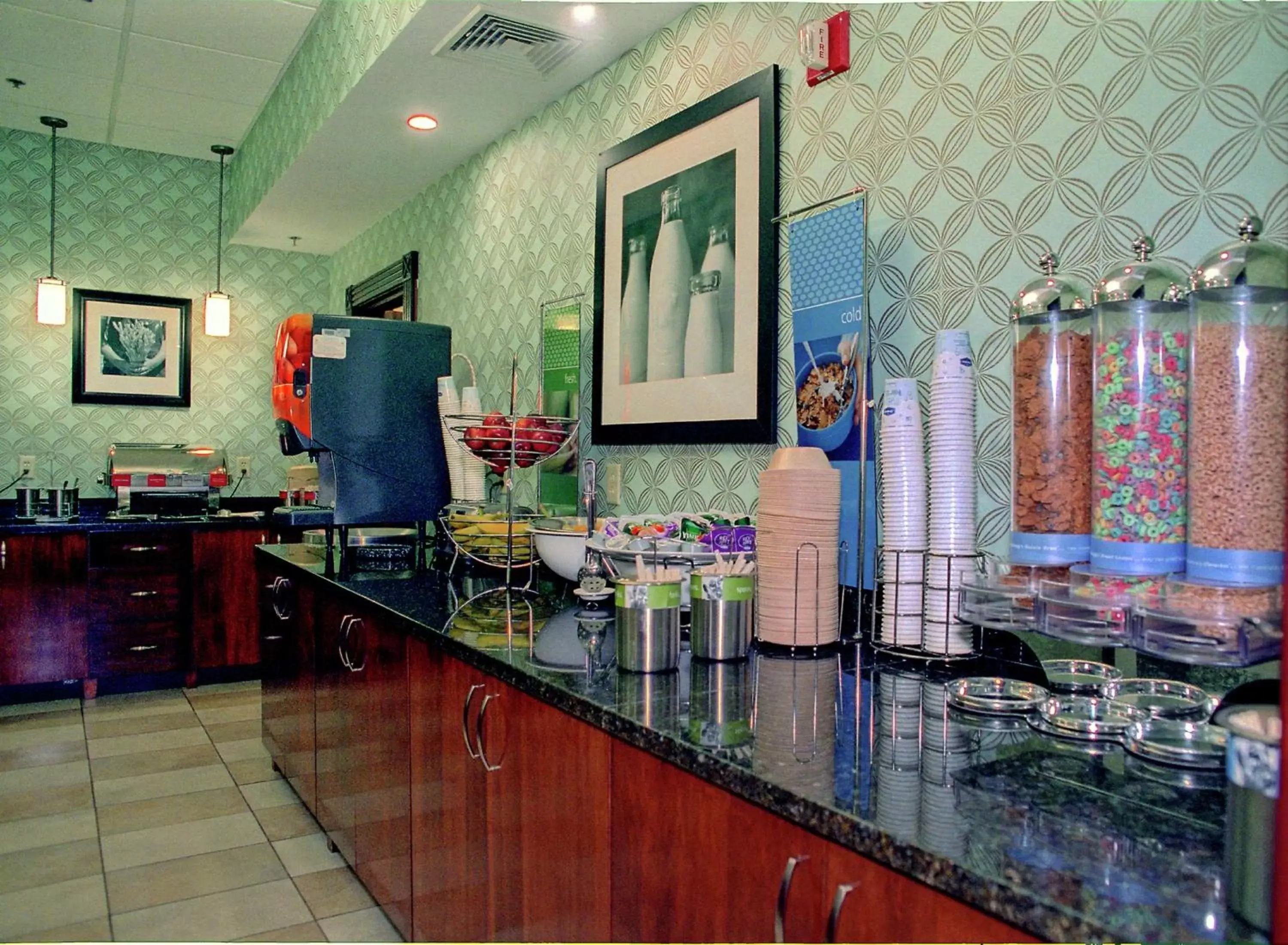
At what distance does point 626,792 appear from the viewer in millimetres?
1119

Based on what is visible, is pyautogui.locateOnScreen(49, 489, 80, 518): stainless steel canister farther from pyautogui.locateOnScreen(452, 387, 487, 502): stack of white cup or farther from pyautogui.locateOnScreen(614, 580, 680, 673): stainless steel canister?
pyautogui.locateOnScreen(614, 580, 680, 673): stainless steel canister

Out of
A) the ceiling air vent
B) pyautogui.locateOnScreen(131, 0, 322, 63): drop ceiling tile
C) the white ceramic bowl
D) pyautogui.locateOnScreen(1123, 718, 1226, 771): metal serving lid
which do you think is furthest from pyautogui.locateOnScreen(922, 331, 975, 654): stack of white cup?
pyautogui.locateOnScreen(131, 0, 322, 63): drop ceiling tile

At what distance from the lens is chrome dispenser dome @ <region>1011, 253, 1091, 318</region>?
1.22 metres

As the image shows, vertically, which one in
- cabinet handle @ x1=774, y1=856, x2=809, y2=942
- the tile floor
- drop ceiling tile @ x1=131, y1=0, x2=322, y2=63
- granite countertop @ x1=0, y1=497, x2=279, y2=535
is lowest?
the tile floor

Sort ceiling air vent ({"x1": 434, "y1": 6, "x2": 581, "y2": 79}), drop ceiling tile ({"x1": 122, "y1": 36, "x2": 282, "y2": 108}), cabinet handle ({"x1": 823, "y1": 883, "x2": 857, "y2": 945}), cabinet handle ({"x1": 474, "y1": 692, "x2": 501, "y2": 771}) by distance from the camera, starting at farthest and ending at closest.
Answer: drop ceiling tile ({"x1": 122, "y1": 36, "x2": 282, "y2": 108}) → ceiling air vent ({"x1": 434, "y1": 6, "x2": 581, "y2": 79}) → cabinet handle ({"x1": 474, "y1": 692, "x2": 501, "y2": 771}) → cabinet handle ({"x1": 823, "y1": 883, "x2": 857, "y2": 945})

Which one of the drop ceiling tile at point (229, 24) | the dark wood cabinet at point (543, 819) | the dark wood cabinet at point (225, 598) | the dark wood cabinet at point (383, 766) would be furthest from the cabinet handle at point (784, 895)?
the dark wood cabinet at point (225, 598)

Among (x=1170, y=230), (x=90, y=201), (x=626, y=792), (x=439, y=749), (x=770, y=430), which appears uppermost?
(x=90, y=201)

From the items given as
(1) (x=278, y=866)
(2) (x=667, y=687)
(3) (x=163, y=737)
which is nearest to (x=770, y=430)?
(2) (x=667, y=687)

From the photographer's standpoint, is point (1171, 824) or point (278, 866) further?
point (278, 866)

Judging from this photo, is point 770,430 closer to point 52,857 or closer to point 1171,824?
point 1171,824

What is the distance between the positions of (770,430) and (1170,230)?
891 mm

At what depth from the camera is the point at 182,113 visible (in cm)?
456

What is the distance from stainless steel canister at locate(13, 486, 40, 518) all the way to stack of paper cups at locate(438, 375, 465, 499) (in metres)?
2.74

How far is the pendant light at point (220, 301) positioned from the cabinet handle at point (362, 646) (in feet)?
11.5
